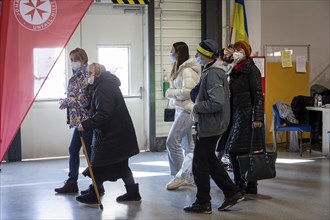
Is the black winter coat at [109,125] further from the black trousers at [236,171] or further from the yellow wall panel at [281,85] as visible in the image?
the yellow wall panel at [281,85]

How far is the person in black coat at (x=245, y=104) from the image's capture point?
458cm

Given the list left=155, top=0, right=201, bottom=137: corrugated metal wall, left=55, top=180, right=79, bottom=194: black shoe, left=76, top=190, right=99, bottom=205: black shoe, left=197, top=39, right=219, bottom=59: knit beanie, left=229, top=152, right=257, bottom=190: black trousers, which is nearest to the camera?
left=197, top=39, right=219, bottom=59: knit beanie

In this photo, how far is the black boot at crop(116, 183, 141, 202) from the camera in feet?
15.2

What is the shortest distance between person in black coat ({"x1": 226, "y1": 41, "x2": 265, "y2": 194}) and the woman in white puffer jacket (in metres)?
0.45

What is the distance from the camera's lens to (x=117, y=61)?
24.8ft

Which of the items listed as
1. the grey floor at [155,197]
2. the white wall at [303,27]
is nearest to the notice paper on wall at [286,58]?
the white wall at [303,27]

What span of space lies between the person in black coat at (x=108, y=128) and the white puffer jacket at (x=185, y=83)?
2.38ft

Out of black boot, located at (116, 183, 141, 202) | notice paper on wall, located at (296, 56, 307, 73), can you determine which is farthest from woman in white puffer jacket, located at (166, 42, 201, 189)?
notice paper on wall, located at (296, 56, 307, 73)

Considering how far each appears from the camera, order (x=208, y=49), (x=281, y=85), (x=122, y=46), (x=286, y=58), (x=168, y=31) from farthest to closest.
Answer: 1. (x=281, y=85)
2. (x=286, y=58)
3. (x=168, y=31)
4. (x=122, y=46)
5. (x=208, y=49)

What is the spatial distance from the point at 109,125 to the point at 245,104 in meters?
1.26

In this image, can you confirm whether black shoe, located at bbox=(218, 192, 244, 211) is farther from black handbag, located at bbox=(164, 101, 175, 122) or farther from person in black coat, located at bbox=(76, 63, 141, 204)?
black handbag, located at bbox=(164, 101, 175, 122)

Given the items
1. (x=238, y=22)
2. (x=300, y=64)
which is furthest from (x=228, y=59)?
(x=300, y=64)

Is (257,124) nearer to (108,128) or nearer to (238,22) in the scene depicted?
(108,128)

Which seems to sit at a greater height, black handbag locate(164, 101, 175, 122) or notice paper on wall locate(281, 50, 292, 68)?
notice paper on wall locate(281, 50, 292, 68)
